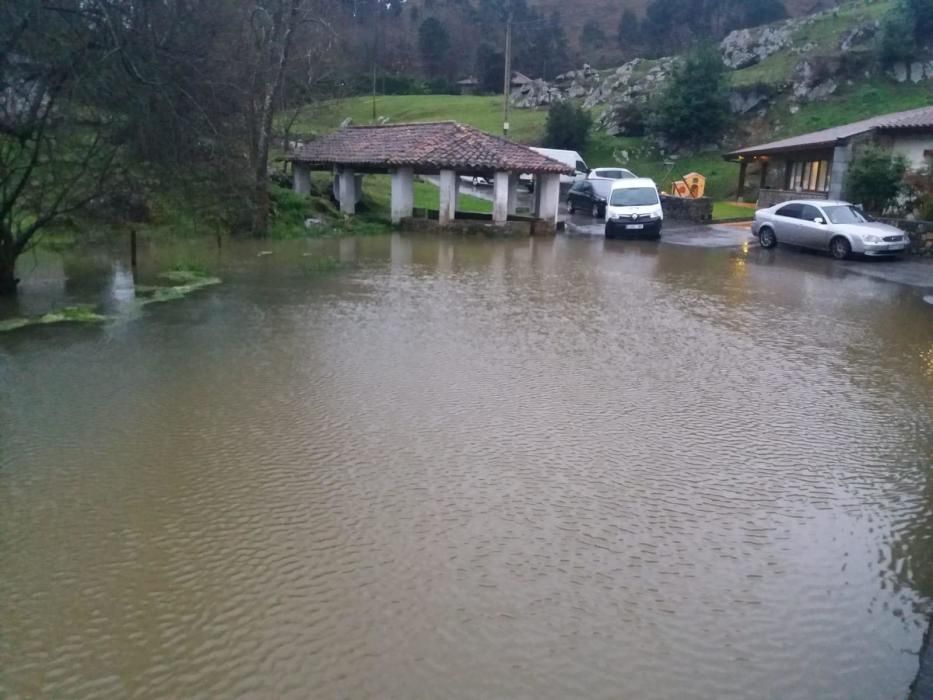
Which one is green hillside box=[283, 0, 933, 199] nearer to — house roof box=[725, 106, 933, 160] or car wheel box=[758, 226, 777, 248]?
house roof box=[725, 106, 933, 160]

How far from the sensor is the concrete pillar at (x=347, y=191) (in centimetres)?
3086

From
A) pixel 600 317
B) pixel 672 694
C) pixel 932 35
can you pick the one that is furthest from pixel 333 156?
pixel 932 35

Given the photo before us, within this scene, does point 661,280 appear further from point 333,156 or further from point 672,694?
point 333,156

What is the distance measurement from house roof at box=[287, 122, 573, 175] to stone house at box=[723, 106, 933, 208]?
916 cm

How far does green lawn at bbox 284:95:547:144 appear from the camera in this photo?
51.5 metres

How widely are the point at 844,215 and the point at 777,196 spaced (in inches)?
481

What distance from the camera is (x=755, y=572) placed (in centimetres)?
542

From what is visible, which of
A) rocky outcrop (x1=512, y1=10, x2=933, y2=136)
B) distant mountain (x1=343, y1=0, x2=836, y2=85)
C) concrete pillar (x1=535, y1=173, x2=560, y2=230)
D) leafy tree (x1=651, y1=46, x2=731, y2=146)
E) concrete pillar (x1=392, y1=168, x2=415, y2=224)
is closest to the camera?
concrete pillar (x1=535, y1=173, x2=560, y2=230)

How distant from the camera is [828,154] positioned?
3088cm

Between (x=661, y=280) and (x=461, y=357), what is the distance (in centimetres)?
831

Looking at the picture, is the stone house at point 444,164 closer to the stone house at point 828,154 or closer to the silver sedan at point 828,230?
the silver sedan at point 828,230

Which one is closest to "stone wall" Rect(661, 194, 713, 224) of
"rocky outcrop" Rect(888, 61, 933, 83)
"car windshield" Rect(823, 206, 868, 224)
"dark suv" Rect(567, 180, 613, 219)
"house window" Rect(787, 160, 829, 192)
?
"dark suv" Rect(567, 180, 613, 219)

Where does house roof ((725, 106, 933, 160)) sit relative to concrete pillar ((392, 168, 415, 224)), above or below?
above

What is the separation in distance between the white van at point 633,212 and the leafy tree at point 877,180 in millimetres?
5979
